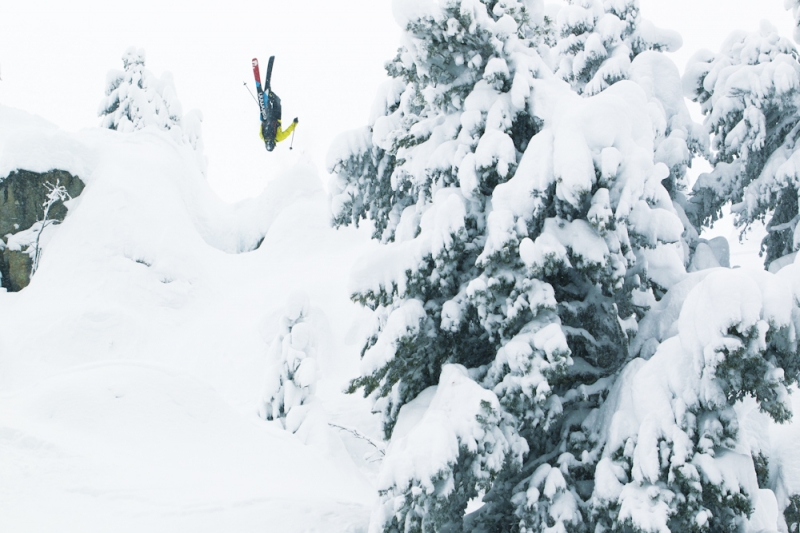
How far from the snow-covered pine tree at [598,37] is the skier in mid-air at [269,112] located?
396 inches

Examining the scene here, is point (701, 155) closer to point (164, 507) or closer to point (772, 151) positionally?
point (772, 151)

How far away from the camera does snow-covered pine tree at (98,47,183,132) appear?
34.5 metres

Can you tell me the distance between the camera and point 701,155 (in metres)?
11.2

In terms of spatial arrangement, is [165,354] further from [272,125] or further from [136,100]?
[136,100]

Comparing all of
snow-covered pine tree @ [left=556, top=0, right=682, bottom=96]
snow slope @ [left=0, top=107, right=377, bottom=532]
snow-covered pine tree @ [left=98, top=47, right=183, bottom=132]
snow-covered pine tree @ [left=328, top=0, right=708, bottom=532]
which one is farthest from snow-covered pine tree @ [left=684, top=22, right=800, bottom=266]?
snow-covered pine tree @ [left=98, top=47, right=183, bottom=132]

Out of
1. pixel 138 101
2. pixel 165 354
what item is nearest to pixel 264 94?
Result: pixel 165 354

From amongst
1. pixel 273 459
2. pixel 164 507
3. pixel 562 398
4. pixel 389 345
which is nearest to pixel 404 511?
pixel 389 345

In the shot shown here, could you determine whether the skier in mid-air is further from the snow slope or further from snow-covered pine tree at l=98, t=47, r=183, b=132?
snow-covered pine tree at l=98, t=47, r=183, b=132

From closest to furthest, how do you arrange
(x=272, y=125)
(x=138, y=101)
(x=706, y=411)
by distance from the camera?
(x=706, y=411), (x=272, y=125), (x=138, y=101)

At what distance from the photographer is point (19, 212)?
2556cm

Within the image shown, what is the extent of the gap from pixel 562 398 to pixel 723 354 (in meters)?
1.83

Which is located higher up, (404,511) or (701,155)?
(701,155)

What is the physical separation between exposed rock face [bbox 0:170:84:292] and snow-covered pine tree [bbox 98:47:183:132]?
30.7ft

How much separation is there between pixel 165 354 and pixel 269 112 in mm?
9171
